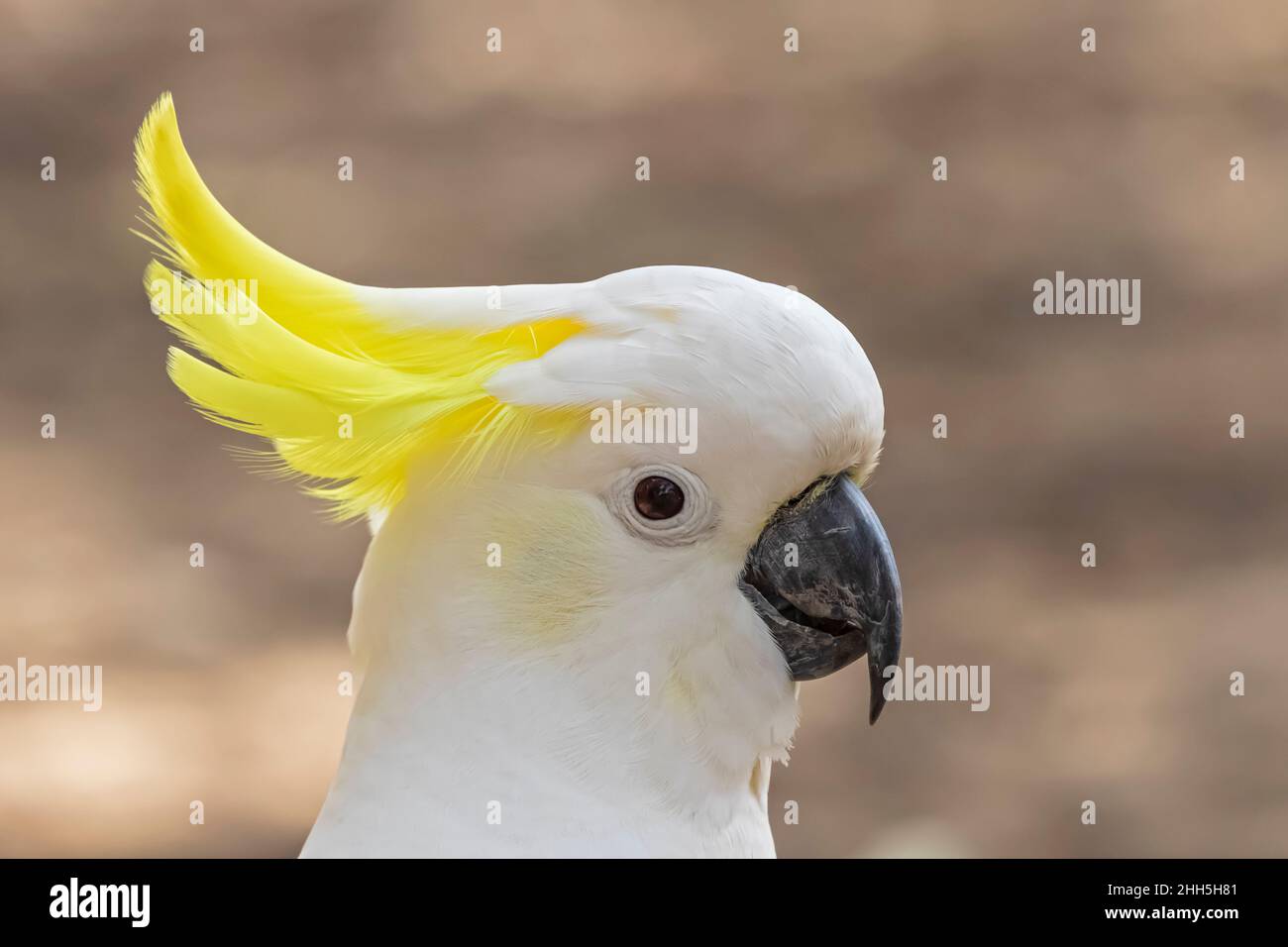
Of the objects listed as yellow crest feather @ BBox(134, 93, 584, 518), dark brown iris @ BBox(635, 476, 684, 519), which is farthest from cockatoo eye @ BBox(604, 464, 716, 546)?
yellow crest feather @ BBox(134, 93, 584, 518)

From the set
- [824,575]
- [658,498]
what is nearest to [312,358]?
[658,498]

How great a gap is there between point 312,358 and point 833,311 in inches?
168

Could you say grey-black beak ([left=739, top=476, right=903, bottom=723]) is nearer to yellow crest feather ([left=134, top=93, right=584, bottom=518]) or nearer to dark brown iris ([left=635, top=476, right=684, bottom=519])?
dark brown iris ([left=635, top=476, right=684, bottom=519])

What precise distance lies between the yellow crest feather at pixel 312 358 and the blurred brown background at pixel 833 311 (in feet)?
9.16

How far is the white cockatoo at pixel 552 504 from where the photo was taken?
176cm

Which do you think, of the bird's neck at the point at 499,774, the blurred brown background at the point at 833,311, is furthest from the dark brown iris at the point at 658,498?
the blurred brown background at the point at 833,311

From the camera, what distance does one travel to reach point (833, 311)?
19.1 ft

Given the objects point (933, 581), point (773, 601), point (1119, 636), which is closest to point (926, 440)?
point (933, 581)

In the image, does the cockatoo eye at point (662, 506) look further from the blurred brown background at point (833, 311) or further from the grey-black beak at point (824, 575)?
the blurred brown background at point (833, 311)

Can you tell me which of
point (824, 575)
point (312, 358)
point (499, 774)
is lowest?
point (499, 774)

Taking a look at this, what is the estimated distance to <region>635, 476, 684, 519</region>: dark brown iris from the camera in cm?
180

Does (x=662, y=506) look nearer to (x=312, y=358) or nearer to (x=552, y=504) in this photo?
(x=552, y=504)

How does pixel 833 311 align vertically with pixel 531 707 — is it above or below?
above

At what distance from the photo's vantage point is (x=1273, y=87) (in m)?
6.58
